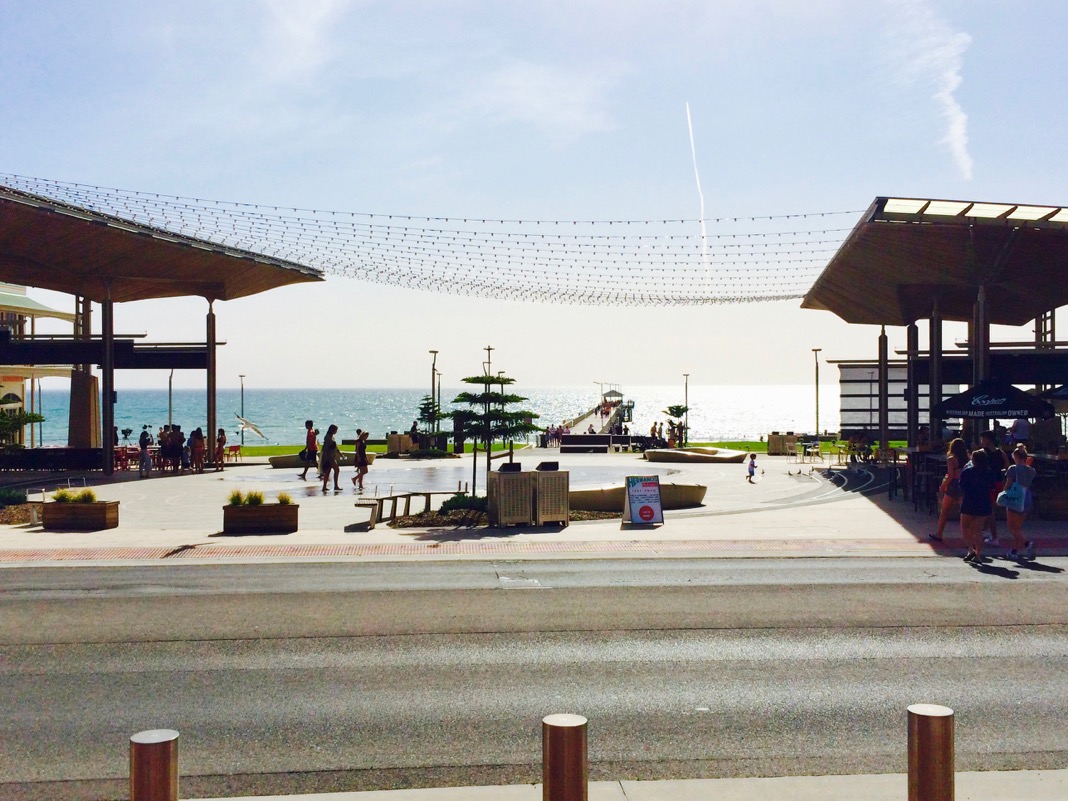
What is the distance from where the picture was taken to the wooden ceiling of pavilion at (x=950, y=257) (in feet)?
79.9

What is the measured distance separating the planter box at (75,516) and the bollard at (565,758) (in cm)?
1738

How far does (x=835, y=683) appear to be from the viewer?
841 cm

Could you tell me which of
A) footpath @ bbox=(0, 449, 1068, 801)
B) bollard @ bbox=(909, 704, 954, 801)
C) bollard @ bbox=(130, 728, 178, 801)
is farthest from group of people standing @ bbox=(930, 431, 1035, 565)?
bollard @ bbox=(130, 728, 178, 801)

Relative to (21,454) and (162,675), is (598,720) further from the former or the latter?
(21,454)

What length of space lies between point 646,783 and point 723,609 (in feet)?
18.3

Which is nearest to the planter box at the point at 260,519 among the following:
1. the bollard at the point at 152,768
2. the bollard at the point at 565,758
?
the bollard at the point at 152,768

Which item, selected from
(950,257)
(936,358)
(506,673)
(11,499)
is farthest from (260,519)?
(936,358)

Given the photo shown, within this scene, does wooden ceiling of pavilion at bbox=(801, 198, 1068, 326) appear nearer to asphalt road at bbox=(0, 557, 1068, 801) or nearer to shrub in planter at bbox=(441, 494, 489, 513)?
shrub in planter at bbox=(441, 494, 489, 513)

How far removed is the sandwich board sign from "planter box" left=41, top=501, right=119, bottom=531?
10.4 meters

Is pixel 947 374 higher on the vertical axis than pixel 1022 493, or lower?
higher

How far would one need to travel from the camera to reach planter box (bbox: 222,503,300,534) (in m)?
18.8

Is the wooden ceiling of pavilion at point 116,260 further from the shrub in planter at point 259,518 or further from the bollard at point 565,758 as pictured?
the bollard at point 565,758

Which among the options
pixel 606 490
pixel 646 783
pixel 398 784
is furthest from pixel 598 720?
pixel 606 490

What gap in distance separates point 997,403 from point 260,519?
1669 centimetres
